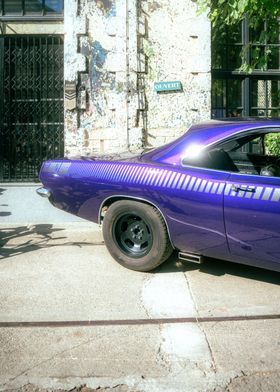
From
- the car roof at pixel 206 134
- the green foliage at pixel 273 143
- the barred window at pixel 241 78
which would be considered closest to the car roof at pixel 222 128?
the car roof at pixel 206 134

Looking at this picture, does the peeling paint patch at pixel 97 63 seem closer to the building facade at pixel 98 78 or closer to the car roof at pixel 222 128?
the building facade at pixel 98 78

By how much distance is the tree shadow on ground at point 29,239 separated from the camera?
6448mm

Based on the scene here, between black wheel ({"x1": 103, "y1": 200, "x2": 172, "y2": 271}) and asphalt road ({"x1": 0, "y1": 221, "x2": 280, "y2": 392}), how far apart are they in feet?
0.60

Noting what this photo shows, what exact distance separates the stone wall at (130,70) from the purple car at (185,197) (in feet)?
8.95

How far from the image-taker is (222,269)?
221 inches

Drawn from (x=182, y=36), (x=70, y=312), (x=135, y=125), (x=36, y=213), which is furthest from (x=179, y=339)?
(x=182, y=36)

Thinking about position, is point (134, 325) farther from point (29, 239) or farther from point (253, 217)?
point (29, 239)

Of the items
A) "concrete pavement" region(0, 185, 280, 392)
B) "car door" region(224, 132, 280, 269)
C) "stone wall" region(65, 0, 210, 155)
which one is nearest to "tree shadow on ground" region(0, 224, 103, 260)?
"concrete pavement" region(0, 185, 280, 392)

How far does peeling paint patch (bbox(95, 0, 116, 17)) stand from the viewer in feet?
27.7

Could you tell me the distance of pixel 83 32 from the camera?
332 inches

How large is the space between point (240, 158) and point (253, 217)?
171cm

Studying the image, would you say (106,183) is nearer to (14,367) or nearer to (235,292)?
(235,292)

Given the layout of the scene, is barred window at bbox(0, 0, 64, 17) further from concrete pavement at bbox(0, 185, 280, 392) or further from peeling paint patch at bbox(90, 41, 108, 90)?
concrete pavement at bbox(0, 185, 280, 392)

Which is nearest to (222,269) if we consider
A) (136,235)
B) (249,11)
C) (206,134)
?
(136,235)
